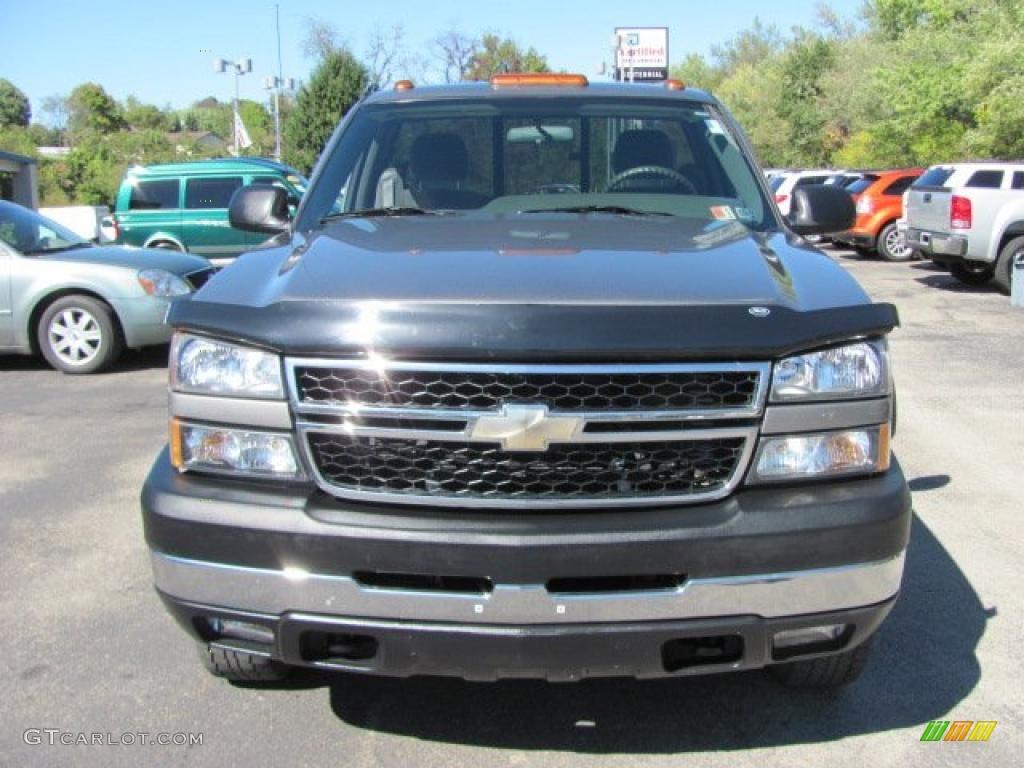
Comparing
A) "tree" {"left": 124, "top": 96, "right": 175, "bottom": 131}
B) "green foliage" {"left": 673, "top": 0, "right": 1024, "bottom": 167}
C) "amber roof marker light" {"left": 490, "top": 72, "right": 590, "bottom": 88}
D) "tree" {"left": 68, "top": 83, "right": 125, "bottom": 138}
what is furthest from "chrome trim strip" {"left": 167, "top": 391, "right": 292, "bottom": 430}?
"tree" {"left": 124, "top": 96, "right": 175, "bottom": 131}

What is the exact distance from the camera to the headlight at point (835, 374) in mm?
2672

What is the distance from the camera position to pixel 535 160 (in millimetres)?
4246

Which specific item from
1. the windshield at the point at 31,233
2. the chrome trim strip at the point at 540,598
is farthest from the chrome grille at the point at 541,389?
the windshield at the point at 31,233

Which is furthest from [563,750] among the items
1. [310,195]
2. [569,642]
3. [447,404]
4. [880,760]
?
[310,195]

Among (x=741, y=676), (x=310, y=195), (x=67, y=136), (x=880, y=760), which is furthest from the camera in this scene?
(x=67, y=136)

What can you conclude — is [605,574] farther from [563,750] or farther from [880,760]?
[880,760]

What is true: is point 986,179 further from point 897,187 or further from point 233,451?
point 233,451

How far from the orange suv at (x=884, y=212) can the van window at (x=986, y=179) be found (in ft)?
14.1

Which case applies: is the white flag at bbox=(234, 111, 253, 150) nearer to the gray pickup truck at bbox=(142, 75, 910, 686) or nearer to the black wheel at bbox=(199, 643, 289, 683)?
the black wheel at bbox=(199, 643, 289, 683)

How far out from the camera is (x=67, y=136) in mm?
82750

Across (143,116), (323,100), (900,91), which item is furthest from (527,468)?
(143,116)

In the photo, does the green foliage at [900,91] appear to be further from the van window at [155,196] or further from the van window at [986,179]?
the van window at [155,196]

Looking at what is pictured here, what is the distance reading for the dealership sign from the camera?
120ft

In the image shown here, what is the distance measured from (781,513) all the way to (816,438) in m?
0.23
